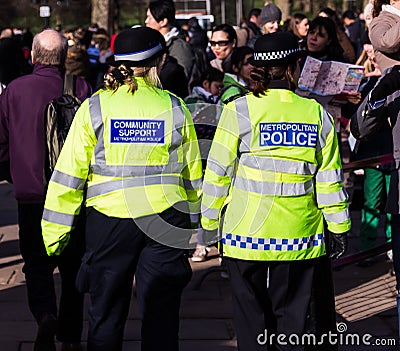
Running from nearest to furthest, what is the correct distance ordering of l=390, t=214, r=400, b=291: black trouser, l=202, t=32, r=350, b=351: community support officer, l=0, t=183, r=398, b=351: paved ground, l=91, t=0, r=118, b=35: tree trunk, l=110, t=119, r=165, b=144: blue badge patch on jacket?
1. l=110, t=119, r=165, b=144: blue badge patch on jacket
2. l=202, t=32, r=350, b=351: community support officer
3. l=390, t=214, r=400, b=291: black trouser
4. l=0, t=183, r=398, b=351: paved ground
5. l=91, t=0, r=118, b=35: tree trunk

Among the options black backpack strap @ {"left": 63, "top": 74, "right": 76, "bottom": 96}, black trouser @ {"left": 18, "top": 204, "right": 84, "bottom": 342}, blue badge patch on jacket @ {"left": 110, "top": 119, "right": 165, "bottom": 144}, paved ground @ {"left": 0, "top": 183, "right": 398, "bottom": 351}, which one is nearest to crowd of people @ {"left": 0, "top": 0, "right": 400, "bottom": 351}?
blue badge patch on jacket @ {"left": 110, "top": 119, "right": 165, "bottom": 144}

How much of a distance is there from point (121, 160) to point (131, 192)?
16cm

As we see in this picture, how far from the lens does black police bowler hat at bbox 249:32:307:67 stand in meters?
4.66

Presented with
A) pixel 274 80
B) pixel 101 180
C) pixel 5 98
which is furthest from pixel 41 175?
pixel 274 80

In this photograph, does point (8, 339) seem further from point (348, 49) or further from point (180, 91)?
point (348, 49)

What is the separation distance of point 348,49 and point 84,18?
1304 inches

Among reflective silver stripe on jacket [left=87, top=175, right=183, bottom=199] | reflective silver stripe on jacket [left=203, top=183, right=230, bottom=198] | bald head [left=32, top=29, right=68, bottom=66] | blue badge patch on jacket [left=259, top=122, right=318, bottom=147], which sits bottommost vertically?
reflective silver stripe on jacket [left=203, top=183, right=230, bottom=198]

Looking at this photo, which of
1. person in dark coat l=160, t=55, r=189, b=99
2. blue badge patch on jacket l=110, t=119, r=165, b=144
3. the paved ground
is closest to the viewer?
blue badge patch on jacket l=110, t=119, r=165, b=144

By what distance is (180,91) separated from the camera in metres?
7.29

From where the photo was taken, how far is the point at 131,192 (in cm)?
450

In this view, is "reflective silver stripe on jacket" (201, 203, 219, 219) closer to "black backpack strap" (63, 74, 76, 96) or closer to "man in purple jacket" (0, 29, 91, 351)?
"man in purple jacket" (0, 29, 91, 351)

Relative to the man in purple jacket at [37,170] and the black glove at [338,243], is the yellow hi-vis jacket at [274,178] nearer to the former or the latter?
the black glove at [338,243]

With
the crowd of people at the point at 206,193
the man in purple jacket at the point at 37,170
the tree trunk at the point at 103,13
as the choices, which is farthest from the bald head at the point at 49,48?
the tree trunk at the point at 103,13

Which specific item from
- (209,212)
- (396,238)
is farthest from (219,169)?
(396,238)
